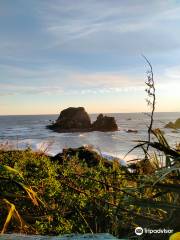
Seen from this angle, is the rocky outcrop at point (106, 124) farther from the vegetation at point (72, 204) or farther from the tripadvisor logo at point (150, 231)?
the tripadvisor logo at point (150, 231)

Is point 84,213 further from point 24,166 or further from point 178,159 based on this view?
point 178,159

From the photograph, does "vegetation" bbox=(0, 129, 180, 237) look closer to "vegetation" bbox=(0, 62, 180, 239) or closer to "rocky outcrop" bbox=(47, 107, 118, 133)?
"vegetation" bbox=(0, 62, 180, 239)

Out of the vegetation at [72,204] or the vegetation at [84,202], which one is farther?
the vegetation at [72,204]

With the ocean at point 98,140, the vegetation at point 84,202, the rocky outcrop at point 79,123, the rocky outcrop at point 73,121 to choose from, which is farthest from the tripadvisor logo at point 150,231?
the rocky outcrop at point 73,121

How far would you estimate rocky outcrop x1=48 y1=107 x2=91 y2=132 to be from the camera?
117m

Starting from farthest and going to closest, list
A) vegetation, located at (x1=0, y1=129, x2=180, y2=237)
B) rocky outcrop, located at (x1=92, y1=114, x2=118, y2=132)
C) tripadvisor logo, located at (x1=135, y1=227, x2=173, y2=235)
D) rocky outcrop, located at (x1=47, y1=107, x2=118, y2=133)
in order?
rocky outcrop, located at (x1=47, y1=107, x2=118, y2=133) < rocky outcrop, located at (x1=92, y1=114, x2=118, y2=132) < vegetation, located at (x1=0, y1=129, x2=180, y2=237) < tripadvisor logo, located at (x1=135, y1=227, x2=173, y2=235)

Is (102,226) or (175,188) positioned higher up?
(175,188)

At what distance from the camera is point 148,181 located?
296 cm

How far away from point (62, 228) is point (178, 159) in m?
2.65

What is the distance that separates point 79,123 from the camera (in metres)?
117

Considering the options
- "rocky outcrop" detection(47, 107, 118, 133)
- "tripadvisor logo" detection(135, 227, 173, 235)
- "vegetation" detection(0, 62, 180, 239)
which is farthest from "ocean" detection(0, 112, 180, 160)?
"rocky outcrop" detection(47, 107, 118, 133)

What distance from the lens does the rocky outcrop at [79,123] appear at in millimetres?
111625

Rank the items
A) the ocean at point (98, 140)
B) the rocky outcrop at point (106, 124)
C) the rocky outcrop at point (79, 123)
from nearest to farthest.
→ the ocean at point (98, 140) < the rocky outcrop at point (106, 124) < the rocky outcrop at point (79, 123)

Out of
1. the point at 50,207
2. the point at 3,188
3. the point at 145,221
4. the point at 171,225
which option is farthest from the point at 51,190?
the point at 171,225
